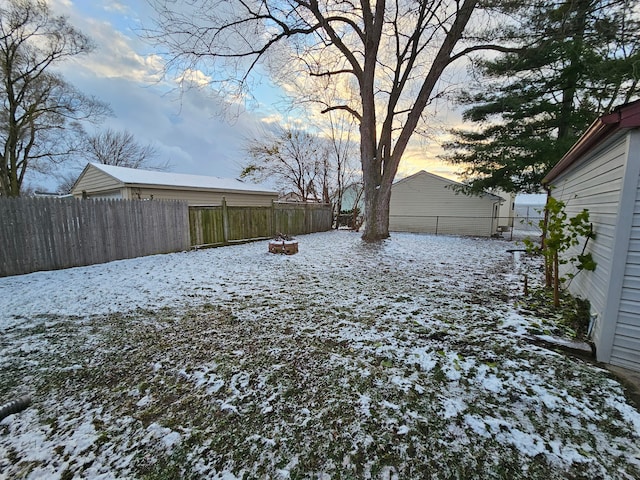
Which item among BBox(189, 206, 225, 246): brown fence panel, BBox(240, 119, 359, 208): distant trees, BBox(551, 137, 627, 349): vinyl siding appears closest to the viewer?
BBox(551, 137, 627, 349): vinyl siding

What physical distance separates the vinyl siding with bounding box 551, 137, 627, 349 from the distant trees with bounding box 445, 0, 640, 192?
5.47 meters

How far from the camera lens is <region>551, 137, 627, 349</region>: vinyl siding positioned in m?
2.55

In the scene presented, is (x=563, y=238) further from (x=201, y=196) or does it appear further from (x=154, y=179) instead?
(x=154, y=179)

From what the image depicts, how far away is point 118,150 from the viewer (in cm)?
2417

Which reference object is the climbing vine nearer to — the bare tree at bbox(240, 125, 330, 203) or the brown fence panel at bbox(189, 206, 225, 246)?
the brown fence panel at bbox(189, 206, 225, 246)

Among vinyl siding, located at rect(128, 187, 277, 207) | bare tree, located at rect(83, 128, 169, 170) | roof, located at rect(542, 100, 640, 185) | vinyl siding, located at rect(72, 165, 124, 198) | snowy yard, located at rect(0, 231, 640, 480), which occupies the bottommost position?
snowy yard, located at rect(0, 231, 640, 480)

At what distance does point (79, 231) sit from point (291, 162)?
504 inches

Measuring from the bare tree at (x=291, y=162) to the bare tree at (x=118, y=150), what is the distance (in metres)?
14.4

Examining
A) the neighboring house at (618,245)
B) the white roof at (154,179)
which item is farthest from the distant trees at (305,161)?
the neighboring house at (618,245)

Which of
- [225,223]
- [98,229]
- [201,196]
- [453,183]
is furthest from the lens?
[453,183]

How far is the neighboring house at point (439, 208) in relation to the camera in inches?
592

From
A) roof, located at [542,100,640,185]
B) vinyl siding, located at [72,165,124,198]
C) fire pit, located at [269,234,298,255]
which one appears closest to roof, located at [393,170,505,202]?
fire pit, located at [269,234,298,255]

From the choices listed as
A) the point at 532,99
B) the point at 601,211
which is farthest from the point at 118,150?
the point at 601,211

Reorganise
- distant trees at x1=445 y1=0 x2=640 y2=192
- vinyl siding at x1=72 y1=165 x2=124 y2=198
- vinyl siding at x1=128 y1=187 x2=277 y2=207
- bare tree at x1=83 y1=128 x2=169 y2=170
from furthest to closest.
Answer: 1. bare tree at x1=83 y1=128 x2=169 y2=170
2. vinyl siding at x1=72 y1=165 x2=124 y2=198
3. vinyl siding at x1=128 y1=187 x2=277 y2=207
4. distant trees at x1=445 y1=0 x2=640 y2=192
